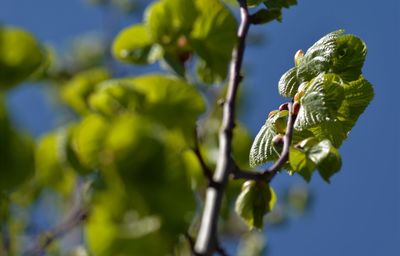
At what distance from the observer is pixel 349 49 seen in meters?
1.06

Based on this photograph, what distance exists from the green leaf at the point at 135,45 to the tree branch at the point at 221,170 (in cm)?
18

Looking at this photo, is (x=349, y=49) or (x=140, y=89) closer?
(x=140, y=89)

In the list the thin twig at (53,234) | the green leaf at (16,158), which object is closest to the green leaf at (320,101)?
the green leaf at (16,158)

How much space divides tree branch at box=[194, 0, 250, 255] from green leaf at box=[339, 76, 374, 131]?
178mm

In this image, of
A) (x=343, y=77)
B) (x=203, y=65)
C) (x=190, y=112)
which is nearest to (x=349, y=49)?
(x=343, y=77)

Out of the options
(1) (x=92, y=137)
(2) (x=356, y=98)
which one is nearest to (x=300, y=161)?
(2) (x=356, y=98)

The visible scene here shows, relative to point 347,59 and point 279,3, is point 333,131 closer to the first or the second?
point 347,59

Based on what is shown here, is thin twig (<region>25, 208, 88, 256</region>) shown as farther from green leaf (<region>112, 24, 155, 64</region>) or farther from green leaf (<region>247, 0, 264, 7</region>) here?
green leaf (<region>247, 0, 264, 7</region>)

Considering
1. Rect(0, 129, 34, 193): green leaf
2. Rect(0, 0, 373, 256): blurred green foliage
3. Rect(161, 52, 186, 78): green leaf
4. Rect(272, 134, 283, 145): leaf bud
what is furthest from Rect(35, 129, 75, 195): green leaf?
Rect(0, 129, 34, 193): green leaf

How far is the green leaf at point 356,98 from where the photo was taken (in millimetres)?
1064

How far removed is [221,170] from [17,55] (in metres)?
0.25

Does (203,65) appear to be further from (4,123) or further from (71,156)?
(4,123)

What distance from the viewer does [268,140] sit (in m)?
1.11

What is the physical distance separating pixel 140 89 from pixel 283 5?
386 mm
